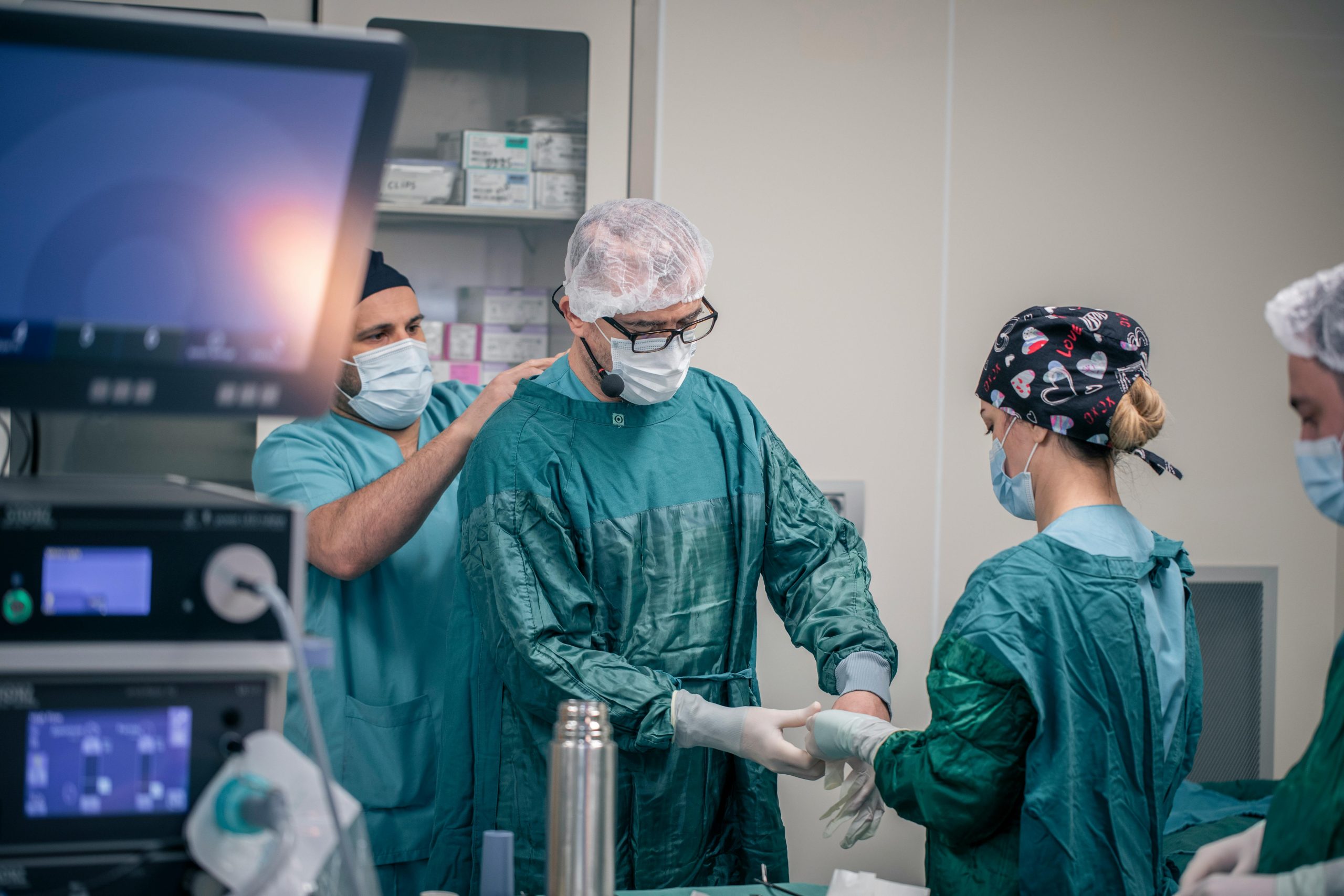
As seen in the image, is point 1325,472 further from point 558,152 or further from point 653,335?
point 558,152

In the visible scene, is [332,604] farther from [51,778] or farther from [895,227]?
[895,227]

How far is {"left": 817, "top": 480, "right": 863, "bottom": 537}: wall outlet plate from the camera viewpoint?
2449 millimetres

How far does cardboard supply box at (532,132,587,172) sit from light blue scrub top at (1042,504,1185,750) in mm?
1623

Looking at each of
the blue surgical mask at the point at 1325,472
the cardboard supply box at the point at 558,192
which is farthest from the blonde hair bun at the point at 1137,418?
the cardboard supply box at the point at 558,192

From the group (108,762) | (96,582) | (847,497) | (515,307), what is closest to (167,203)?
(96,582)

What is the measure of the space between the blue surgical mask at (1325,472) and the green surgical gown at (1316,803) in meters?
0.14

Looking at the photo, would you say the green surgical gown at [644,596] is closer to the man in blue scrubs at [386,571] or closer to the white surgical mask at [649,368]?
the white surgical mask at [649,368]

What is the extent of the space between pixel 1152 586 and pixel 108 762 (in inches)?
46.6

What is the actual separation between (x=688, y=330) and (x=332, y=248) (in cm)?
98

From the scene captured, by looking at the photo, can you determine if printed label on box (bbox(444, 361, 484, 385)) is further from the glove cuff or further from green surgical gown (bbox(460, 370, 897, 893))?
the glove cuff

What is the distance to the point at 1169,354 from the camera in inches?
102

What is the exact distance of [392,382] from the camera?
6.55ft

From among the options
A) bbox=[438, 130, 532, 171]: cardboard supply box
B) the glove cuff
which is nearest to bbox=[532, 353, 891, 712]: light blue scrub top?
the glove cuff

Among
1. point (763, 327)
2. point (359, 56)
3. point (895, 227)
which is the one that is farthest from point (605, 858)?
point (895, 227)
